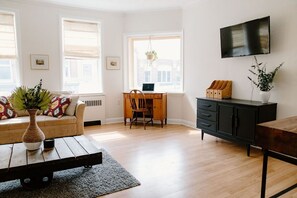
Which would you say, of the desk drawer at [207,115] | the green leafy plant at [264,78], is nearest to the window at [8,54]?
the desk drawer at [207,115]

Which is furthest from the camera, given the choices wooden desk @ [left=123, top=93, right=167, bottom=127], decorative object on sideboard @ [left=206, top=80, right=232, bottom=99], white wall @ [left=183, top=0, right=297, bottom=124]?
wooden desk @ [left=123, top=93, right=167, bottom=127]

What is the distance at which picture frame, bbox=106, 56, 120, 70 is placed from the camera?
532 cm

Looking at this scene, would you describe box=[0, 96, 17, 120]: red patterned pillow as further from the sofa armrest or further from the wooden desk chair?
the wooden desk chair

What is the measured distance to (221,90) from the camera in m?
3.88

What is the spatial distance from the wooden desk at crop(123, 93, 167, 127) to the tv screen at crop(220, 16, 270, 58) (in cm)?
166

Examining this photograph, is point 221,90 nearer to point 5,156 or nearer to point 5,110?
point 5,156

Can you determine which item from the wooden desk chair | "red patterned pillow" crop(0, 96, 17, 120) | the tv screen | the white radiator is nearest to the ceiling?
the tv screen

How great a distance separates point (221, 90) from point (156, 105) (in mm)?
1613

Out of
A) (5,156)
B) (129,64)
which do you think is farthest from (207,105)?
(5,156)

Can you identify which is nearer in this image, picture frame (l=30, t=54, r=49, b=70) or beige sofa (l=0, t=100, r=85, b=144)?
beige sofa (l=0, t=100, r=85, b=144)

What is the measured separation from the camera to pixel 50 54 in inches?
186

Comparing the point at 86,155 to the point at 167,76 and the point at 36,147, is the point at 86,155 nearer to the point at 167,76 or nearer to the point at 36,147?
the point at 36,147

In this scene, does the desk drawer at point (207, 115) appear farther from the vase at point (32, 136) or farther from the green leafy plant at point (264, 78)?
the vase at point (32, 136)

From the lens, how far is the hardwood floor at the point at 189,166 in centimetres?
229
